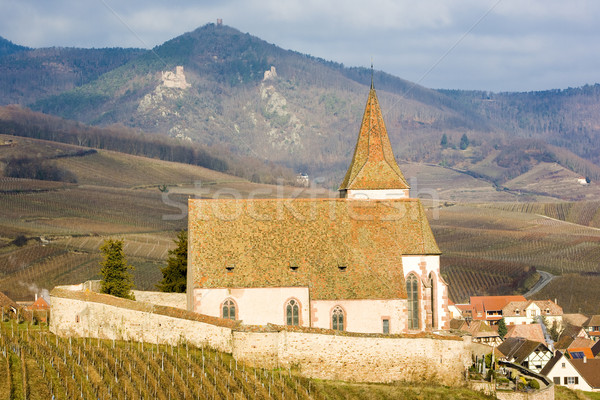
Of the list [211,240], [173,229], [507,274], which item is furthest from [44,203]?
[211,240]

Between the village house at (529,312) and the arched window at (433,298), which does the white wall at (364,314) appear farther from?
the village house at (529,312)

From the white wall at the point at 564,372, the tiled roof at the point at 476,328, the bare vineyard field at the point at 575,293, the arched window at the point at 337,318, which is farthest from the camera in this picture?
the bare vineyard field at the point at 575,293

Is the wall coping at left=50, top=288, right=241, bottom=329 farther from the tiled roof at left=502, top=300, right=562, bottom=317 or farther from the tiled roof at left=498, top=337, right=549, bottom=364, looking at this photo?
the tiled roof at left=502, top=300, right=562, bottom=317

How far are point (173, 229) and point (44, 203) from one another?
82.8 feet

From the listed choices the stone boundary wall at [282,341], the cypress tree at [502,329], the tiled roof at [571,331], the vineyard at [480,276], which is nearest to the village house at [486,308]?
the cypress tree at [502,329]

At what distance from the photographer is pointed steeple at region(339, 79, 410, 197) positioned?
200 feet

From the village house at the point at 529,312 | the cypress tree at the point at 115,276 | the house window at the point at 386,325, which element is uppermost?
the cypress tree at the point at 115,276

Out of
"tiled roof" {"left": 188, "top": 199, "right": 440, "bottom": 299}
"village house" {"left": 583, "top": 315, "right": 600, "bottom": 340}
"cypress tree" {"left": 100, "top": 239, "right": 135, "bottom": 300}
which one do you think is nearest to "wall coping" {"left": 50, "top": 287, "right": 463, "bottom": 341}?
"tiled roof" {"left": 188, "top": 199, "right": 440, "bottom": 299}

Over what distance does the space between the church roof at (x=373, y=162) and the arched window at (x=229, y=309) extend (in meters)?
13.1

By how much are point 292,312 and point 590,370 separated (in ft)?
124

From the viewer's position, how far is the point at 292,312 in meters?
52.2

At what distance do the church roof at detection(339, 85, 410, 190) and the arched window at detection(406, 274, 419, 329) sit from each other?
28.2 ft

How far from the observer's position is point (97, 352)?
43.3 m

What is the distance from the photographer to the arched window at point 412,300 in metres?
53.7
